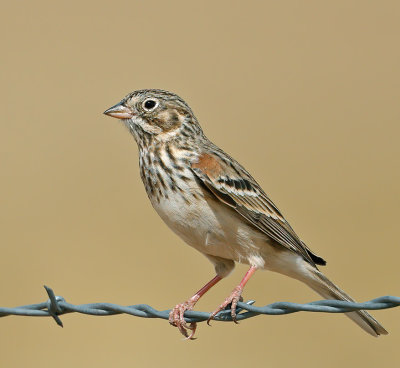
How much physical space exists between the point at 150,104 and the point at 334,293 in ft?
7.09

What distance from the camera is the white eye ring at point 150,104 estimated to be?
7.19 metres

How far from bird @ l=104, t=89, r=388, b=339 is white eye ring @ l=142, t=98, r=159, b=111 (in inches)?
1.0

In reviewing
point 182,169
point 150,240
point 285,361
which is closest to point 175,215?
point 182,169

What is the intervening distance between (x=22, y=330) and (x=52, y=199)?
2426mm

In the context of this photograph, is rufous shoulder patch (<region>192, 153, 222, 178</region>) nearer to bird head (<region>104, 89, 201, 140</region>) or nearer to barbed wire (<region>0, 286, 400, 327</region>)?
bird head (<region>104, 89, 201, 140</region>)

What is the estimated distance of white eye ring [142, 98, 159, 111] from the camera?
7.19 metres

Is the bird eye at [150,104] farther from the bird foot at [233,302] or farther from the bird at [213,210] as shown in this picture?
the bird foot at [233,302]

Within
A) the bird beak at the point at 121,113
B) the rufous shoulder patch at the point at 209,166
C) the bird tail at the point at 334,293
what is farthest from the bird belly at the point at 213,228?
the bird beak at the point at 121,113

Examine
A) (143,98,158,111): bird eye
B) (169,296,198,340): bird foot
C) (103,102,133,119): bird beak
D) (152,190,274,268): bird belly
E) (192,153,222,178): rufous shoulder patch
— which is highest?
(143,98,158,111): bird eye

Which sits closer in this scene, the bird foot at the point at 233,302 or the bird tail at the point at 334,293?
the bird foot at the point at 233,302

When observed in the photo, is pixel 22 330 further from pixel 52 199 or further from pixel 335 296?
pixel 335 296

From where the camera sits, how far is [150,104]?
721cm

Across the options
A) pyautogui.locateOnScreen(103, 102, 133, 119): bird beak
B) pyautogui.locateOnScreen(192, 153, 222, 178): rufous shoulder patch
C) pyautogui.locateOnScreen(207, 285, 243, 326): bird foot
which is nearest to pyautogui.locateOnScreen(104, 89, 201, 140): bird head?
pyautogui.locateOnScreen(103, 102, 133, 119): bird beak

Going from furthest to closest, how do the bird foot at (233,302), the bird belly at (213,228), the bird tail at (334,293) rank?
the bird belly at (213,228), the bird tail at (334,293), the bird foot at (233,302)
